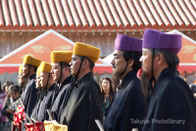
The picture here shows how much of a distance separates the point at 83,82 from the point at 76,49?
1.24 ft

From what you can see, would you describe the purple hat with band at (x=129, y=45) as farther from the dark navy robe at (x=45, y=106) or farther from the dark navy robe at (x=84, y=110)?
the dark navy robe at (x=45, y=106)

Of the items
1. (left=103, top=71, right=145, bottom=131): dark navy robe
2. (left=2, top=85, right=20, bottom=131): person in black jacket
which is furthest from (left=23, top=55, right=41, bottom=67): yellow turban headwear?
(left=103, top=71, right=145, bottom=131): dark navy robe

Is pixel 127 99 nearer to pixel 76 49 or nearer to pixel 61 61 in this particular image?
pixel 76 49

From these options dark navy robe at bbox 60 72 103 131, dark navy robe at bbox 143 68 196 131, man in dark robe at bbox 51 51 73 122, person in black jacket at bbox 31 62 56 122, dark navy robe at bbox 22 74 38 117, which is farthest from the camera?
dark navy robe at bbox 22 74 38 117

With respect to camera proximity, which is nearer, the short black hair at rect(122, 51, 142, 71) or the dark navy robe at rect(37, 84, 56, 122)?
the short black hair at rect(122, 51, 142, 71)

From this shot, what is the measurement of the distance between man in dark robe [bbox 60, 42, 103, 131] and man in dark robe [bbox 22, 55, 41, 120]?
2875 mm

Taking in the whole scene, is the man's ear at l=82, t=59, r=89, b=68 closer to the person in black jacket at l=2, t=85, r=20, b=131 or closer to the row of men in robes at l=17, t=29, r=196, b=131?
the row of men in robes at l=17, t=29, r=196, b=131

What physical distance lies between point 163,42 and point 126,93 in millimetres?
709

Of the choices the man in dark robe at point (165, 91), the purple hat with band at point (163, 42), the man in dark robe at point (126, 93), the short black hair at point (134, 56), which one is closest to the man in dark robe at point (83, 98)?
the man in dark robe at point (126, 93)

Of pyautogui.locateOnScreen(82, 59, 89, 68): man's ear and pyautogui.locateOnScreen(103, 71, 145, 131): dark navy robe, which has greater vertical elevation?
pyautogui.locateOnScreen(82, 59, 89, 68): man's ear

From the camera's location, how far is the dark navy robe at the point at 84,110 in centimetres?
454

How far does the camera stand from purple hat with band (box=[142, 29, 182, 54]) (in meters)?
3.45

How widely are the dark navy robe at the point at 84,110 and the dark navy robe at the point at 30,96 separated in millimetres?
3060

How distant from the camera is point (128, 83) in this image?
415cm
